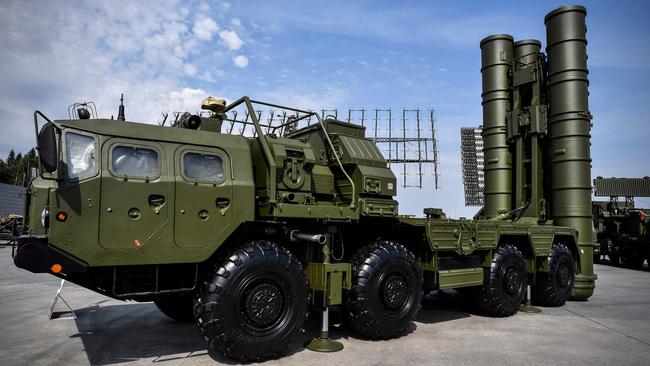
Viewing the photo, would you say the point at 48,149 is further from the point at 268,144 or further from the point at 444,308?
the point at 444,308

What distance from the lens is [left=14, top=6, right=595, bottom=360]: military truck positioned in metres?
4.84

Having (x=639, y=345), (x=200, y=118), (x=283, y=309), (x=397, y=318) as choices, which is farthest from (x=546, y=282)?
(x=200, y=118)

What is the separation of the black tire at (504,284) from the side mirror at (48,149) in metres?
7.28

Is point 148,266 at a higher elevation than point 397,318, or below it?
higher

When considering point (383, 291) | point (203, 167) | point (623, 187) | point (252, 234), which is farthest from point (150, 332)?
point (623, 187)

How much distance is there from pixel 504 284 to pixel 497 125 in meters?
5.14

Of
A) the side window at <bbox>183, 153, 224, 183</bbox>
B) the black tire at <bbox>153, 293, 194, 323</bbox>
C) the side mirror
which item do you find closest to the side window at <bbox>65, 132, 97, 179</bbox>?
the side mirror

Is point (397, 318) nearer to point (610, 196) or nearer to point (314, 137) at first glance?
point (314, 137)

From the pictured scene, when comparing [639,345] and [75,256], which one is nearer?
[75,256]

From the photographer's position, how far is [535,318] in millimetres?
8625

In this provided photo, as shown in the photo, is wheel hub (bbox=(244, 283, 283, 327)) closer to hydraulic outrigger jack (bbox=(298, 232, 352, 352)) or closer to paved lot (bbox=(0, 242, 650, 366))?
paved lot (bbox=(0, 242, 650, 366))

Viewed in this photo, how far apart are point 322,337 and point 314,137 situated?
329cm

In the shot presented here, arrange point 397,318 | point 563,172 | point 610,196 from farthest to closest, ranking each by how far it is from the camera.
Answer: point 610,196 → point 563,172 → point 397,318

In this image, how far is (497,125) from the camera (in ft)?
40.5
